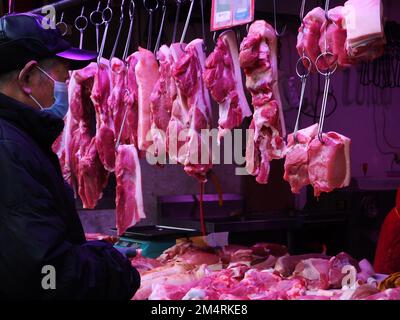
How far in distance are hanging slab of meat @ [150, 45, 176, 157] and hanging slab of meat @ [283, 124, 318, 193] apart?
986 millimetres

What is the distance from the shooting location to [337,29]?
10.4 ft

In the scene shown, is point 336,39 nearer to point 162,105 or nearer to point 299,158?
point 299,158

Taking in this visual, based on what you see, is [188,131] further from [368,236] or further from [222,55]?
[368,236]

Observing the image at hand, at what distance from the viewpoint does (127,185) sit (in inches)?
173

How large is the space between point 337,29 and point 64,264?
5.81ft

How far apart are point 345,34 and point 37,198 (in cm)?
172

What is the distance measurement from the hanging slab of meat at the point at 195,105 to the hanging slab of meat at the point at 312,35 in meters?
0.77

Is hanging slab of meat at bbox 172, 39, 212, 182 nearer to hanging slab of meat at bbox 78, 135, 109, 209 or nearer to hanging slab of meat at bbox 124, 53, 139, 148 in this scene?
hanging slab of meat at bbox 124, 53, 139, 148

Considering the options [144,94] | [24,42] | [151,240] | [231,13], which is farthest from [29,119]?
[151,240]

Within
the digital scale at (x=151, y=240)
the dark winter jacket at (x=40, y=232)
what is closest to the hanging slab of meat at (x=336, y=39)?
the dark winter jacket at (x=40, y=232)

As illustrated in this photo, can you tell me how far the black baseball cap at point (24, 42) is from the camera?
243 cm

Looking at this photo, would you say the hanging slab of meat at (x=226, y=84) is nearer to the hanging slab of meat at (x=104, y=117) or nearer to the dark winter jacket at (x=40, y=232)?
the hanging slab of meat at (x=104, y=117)

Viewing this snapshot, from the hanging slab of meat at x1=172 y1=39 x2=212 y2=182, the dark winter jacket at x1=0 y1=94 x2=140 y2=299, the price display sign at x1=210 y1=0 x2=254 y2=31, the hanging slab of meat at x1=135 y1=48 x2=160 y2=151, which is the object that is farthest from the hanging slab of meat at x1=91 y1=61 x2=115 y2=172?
the dark winter jacket at x1=0 y1=94 x2=140 y2=299
